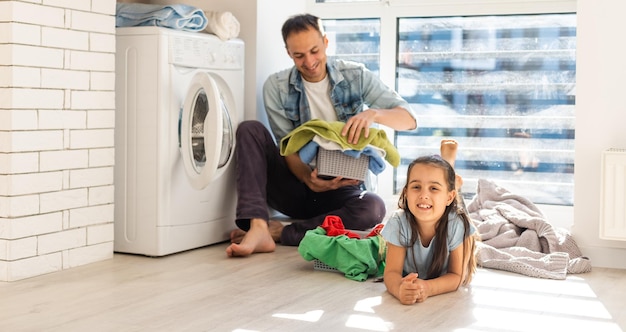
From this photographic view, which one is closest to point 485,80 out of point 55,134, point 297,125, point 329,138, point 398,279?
point 297,125

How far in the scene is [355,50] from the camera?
400cm

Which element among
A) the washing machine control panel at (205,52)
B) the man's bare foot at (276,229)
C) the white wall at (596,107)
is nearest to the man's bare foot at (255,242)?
the man's bare foot at (276,229)

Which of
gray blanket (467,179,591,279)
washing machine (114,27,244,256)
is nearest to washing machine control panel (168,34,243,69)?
washing machine (114,27,244,256)

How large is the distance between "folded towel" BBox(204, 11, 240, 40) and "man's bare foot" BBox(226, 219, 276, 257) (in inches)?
28.4

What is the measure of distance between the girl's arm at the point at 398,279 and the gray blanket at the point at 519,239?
0.45 metres

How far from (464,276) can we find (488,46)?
1473mm

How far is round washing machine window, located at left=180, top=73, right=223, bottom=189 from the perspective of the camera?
9.78ft

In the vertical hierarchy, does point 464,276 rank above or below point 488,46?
below

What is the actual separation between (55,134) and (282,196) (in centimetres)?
101

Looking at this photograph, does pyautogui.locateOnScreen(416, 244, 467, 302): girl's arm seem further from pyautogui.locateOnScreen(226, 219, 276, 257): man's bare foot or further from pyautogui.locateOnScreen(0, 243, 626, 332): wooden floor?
pyautogui.locateOnScreen(226, 219, 276, 257): man's bare foot

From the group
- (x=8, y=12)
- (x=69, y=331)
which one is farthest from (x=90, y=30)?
(x=69, y=331)

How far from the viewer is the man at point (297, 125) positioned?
322 centimetres

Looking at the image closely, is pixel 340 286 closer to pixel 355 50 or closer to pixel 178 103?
pixel 178 103

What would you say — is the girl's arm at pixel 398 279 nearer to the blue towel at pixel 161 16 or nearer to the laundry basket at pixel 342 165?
the laundry basket at pixel 342 165
